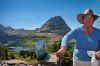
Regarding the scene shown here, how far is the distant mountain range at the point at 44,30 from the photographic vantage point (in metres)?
4.61

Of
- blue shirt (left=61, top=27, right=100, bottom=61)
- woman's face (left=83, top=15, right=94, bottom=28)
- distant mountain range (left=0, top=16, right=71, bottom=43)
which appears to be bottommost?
blue shirt (left=61, top=27, right=100, bottom=61)

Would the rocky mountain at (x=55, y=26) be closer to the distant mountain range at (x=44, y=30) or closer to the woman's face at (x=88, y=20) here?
the distant mountain range at (x=44, y=30)

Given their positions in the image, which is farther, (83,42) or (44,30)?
(44,30)

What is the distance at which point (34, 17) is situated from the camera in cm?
478

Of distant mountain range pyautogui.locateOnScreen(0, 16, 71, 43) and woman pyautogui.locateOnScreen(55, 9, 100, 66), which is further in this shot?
distant mountain range pyautogui.locateOnScreen(0, 16, 71, 43)

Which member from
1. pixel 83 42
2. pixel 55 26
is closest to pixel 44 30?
pixel 55 26

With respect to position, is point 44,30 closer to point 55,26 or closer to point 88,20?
point 55,26

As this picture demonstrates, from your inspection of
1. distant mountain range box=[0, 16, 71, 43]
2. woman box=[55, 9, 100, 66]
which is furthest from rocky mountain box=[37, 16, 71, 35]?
woman box=[55, 9, 100, 66]

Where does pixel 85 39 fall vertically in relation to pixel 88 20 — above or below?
below

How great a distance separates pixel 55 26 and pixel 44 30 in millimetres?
172

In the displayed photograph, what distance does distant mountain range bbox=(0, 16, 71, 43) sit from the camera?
15.1 feet

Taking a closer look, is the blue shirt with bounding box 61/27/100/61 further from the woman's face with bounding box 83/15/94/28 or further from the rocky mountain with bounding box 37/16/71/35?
the rocky mountain with bounding box 37/16/71/35

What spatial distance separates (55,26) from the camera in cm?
470

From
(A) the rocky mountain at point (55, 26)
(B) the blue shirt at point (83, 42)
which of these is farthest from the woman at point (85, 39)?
(A) the rocky mountain at point (55, 26)
